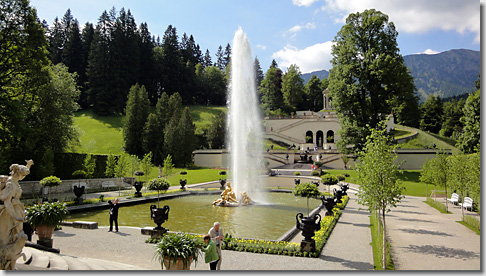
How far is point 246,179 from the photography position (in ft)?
78.3

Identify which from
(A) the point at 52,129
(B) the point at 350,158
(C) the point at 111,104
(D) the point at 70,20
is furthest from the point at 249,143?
(D) the point at 70,20

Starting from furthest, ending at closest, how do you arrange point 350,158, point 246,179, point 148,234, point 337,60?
point 350,158
point 337,60
point 246,179
point 148,234

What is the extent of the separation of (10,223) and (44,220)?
4.65 m

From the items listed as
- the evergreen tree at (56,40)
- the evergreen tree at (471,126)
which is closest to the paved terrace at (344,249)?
the evergreen tree at (471,126)

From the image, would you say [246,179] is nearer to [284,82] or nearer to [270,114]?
[270,114]

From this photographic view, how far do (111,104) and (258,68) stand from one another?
57.2 metres

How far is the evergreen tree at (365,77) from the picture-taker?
3628 centimetres

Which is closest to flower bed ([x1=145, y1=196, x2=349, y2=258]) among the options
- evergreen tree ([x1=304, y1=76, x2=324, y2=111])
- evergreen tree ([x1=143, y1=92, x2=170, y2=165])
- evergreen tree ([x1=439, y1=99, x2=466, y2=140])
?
evergreen tree ([x1=143, y1=92, x2=170, y2=165])

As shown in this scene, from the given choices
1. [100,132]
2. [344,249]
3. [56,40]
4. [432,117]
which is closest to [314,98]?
[432,117]

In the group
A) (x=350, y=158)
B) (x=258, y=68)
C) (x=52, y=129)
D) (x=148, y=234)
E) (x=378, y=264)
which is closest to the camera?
(x=378, y=264)

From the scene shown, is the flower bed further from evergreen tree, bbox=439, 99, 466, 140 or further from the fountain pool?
evergreen tree, bbox=439, 99, 466, 140

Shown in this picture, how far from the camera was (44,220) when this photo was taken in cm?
1019

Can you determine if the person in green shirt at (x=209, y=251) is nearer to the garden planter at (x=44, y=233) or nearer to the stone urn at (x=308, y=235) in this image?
the stone urn at (x=308, y=235)

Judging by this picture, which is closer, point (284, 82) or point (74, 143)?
point (74, 143)
